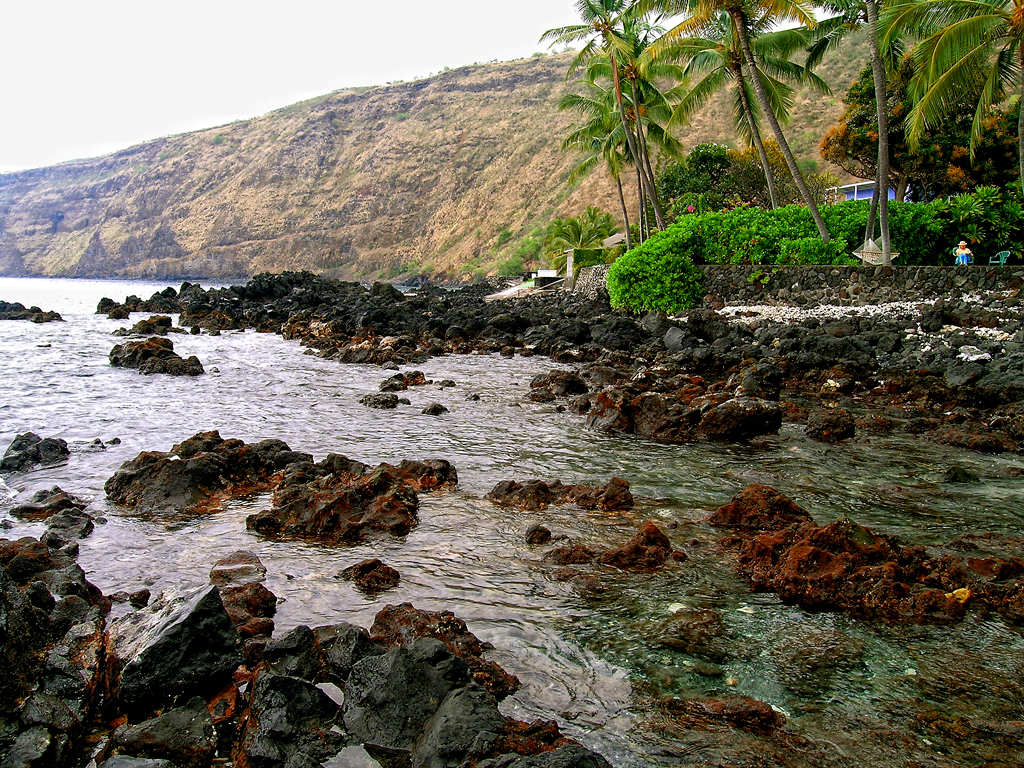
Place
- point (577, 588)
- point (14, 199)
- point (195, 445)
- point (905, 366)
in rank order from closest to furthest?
point (577, 588) < point (195, 445) < point (905, 366) < point (14, 199)

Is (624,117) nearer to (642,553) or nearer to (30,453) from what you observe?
(30,453)

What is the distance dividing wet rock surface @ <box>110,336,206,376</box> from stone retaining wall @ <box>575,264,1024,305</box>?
51.2 feet

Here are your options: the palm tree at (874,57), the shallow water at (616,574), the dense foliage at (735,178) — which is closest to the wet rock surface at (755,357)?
the shallow water at (616,574)

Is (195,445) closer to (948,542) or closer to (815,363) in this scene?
(948,542)

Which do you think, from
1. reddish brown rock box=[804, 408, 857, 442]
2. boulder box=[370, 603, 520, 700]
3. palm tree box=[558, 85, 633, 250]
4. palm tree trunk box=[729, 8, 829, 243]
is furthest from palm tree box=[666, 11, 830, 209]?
boulder box=[370, 603, 520, 700]

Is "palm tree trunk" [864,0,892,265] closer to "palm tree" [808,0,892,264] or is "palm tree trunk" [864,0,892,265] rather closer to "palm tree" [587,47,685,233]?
"palm tree" [808,0,892,264]

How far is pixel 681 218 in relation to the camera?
83.3 feet

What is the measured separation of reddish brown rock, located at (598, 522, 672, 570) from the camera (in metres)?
5.87

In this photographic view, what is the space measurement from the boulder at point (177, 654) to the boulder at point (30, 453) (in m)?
6.13

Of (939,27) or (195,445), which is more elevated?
(939,27)

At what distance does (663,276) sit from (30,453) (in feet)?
62.6

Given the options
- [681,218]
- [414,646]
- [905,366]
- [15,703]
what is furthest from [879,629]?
[681,218]

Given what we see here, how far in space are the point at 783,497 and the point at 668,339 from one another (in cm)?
1273

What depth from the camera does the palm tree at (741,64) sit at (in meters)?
22.4
